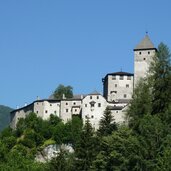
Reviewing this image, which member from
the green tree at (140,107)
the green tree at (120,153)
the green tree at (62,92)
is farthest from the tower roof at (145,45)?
the green tree at (120,153)

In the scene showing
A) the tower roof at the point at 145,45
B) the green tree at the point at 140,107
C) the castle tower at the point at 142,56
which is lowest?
the green tree at the point at 140,107

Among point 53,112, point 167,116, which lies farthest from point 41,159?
point 167,116

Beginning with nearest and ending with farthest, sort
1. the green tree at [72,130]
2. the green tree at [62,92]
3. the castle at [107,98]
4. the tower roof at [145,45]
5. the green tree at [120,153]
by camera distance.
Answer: the green tree at [120,153] → the green tree at [72,130] → the castle at [107,98] → the tower roof at [145,45] → the green tree at [62,92]

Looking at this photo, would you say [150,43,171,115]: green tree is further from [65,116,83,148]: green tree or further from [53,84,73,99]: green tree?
[53,84,73,99]: green tree

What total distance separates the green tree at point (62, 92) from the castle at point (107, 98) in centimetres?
809

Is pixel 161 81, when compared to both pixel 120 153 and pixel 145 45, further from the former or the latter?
pixel 145 45

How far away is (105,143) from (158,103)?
6579 mm

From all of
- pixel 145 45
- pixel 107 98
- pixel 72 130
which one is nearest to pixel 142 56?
pixel 145 45

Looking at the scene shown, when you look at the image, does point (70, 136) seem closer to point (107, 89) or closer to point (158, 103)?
point (107, 89)

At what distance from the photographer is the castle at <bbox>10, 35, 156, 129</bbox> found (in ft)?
373

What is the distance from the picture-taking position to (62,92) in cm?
13388

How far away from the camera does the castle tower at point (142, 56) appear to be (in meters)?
115

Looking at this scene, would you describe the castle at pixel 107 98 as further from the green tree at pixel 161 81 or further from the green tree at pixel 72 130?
the green tree at pixel 161 81

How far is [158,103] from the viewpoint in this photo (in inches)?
2397
